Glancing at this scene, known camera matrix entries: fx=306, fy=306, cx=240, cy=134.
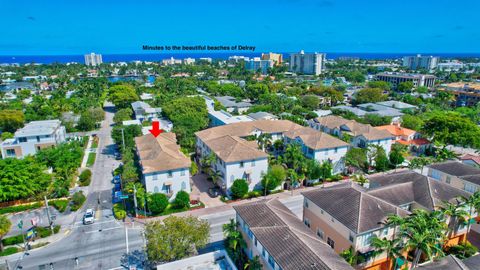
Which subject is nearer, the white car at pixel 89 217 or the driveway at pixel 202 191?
the white car at pixel 89 217

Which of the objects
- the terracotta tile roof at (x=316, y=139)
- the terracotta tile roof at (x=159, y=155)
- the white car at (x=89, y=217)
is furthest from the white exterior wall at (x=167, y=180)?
the terracotta tile roof at (x=316, y=139)

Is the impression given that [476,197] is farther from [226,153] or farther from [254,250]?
[226,153]

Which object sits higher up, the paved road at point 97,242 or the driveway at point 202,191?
the driveway at point 202,191

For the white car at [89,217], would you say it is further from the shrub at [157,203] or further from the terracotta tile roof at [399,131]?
the terracotta tile roof at [399,131]

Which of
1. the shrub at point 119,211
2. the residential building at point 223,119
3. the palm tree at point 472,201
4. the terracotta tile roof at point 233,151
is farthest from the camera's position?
the residential building at point 223,119

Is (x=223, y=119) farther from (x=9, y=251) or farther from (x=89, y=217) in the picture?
(x=9, y=251)

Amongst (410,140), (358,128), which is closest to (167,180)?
(358,128)

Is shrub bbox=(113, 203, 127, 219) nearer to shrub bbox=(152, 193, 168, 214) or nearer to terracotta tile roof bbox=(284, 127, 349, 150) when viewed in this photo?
shrub bbox=(152, 193, 168, 214)
